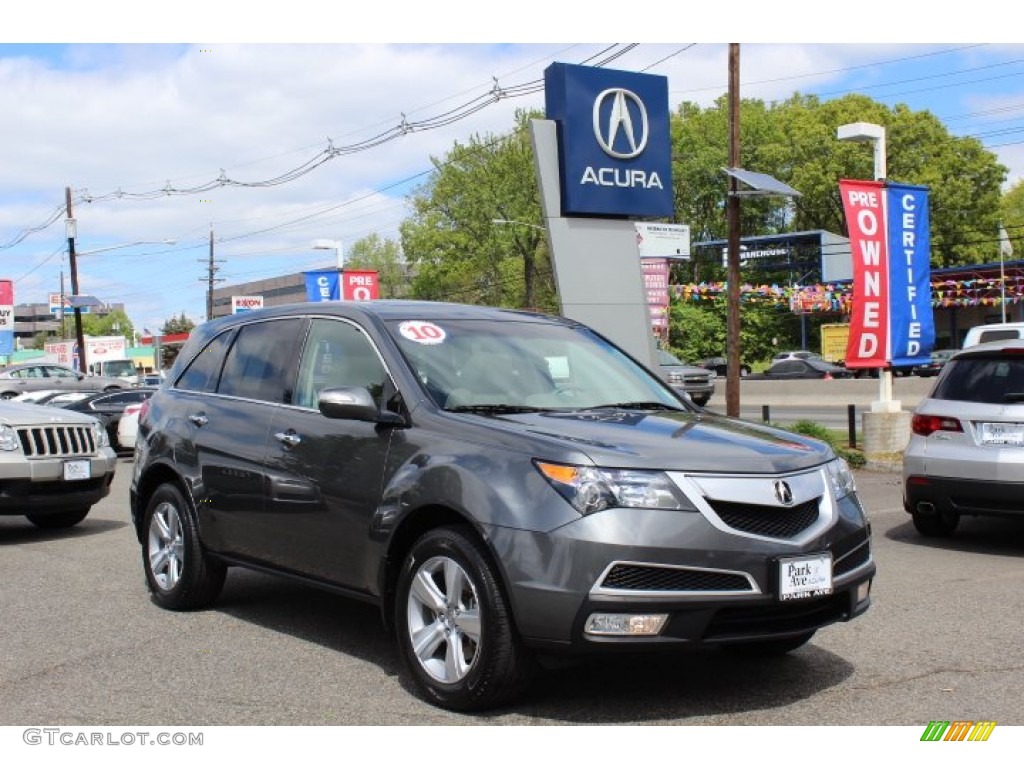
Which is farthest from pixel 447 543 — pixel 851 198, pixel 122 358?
pixel 122 358

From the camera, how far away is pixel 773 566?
4602 millimetres

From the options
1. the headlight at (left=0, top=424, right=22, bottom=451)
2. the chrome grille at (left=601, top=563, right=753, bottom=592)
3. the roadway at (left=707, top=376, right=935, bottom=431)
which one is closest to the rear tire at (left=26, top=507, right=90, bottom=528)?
the headlight at (left=0, top=424, right=22, bottom=451)

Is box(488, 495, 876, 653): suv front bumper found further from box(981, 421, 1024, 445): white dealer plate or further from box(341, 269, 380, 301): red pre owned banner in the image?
box(341, 269, 380, 301): red pre owned banner

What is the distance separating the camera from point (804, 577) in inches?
185

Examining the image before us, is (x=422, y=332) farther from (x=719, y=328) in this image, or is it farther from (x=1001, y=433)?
(x=719, y=328)

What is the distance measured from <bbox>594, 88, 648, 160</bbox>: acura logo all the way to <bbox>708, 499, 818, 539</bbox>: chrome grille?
12022 millimetres

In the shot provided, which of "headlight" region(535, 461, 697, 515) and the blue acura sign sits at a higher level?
the blue acura sign

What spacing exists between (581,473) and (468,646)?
935 millimetres

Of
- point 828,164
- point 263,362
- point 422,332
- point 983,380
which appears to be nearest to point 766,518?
point 422,332

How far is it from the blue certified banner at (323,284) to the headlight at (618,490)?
89.7 ft

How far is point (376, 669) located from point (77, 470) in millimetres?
5986

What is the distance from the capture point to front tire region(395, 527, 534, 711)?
183 inches

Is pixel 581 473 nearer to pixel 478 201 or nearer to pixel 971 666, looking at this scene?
pixel 971 666

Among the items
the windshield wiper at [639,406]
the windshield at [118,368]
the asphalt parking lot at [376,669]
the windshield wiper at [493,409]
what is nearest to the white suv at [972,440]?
the asphalt parking lot at [376,669]
